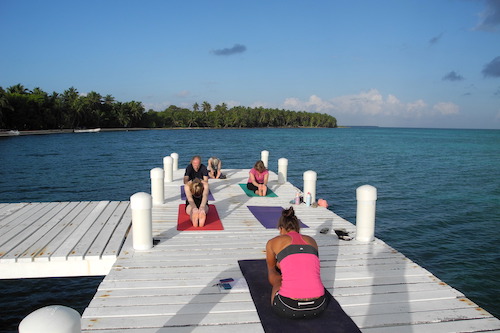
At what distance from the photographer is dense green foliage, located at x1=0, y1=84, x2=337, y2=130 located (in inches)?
3017

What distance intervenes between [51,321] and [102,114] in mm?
109837

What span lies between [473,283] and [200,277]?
7228mm

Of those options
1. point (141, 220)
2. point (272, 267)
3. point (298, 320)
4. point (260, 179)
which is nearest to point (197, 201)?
point (141, 220)

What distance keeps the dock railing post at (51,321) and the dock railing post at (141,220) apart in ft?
12.0

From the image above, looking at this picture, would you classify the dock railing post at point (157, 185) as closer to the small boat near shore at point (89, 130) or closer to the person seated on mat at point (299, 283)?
the person seated on mat at point (299, 283)

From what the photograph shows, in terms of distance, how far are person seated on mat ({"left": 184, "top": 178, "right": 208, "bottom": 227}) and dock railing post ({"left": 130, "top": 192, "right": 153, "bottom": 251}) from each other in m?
1.46

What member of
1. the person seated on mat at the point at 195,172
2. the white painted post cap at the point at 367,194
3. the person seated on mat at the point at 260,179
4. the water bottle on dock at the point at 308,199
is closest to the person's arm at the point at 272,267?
the white painted post cap at the point at 367,194

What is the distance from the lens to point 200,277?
4.86 meters

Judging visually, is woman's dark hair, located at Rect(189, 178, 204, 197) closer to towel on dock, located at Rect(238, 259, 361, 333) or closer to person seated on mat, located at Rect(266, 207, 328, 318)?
towel on dock, located at Rect(238, 259, 361, 333)

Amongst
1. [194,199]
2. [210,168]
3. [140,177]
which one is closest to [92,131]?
[140,177]

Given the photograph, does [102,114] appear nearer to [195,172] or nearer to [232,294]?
[195,172]

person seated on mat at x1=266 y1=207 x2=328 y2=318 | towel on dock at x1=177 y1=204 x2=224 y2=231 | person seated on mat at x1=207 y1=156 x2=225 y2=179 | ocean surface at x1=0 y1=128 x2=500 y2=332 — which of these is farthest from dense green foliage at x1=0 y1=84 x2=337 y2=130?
person seated on mat at x1=266 y1=207 x2=328 y2=318

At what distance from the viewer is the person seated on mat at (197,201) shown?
7.26m

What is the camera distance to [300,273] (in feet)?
11.6
